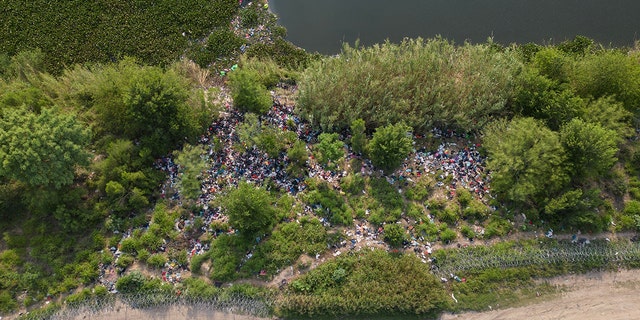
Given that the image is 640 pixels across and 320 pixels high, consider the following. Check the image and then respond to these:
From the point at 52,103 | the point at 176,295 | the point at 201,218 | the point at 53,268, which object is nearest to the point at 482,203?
the point at 201,218

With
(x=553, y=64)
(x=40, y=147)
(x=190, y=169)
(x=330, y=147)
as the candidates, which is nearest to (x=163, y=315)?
(x=190, y=169)

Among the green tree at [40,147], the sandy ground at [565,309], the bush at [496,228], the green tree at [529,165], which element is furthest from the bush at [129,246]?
the green tree at [529,165]

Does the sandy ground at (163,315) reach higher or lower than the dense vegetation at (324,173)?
lower

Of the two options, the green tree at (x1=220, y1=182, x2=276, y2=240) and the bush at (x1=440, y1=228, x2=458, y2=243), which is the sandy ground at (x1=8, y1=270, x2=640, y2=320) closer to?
the bush at (x1=440, y1=228, x2=458, y2=243)

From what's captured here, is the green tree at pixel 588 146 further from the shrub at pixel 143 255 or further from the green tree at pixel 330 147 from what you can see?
the shrub at pixel 143 255

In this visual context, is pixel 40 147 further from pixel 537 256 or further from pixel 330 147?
pixel 537 256

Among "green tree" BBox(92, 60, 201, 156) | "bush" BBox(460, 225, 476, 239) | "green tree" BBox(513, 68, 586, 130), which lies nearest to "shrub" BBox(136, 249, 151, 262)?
"green tree" BBox(92, 60, 201, 156)
